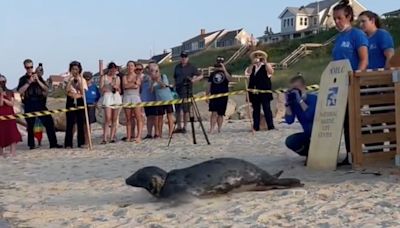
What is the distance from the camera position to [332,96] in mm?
8719

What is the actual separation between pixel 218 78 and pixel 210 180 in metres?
8.54

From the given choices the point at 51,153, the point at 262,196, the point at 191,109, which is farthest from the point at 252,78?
the point at 262,196

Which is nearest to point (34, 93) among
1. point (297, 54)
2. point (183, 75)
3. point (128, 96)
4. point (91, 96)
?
point (91, 96)

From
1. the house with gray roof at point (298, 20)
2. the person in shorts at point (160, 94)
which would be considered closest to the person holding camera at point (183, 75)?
the person in shorts at point (160, 94)

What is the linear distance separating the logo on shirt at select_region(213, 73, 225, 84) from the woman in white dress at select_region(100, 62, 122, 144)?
2.11 metres

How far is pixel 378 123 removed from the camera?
8.54 metres

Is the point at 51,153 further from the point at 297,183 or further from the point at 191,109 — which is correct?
the point at 297,183

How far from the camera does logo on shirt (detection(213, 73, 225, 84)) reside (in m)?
15.6

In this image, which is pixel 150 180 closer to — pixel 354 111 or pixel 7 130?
pixel 354 111

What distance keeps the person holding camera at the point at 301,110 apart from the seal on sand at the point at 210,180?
1909 mm

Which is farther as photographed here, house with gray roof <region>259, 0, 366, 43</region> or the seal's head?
house with gray roof <region>259, 0, 366, 43</region>

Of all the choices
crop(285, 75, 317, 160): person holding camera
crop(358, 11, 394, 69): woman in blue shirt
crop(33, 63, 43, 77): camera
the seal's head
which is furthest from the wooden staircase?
the seal's head

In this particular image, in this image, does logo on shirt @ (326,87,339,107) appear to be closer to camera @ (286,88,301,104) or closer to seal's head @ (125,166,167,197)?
camera @ (286,88,301,104)

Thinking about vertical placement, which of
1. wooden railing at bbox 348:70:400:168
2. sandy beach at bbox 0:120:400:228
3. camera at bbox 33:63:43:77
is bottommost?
sandy beach at bbox 0:120:400:228
